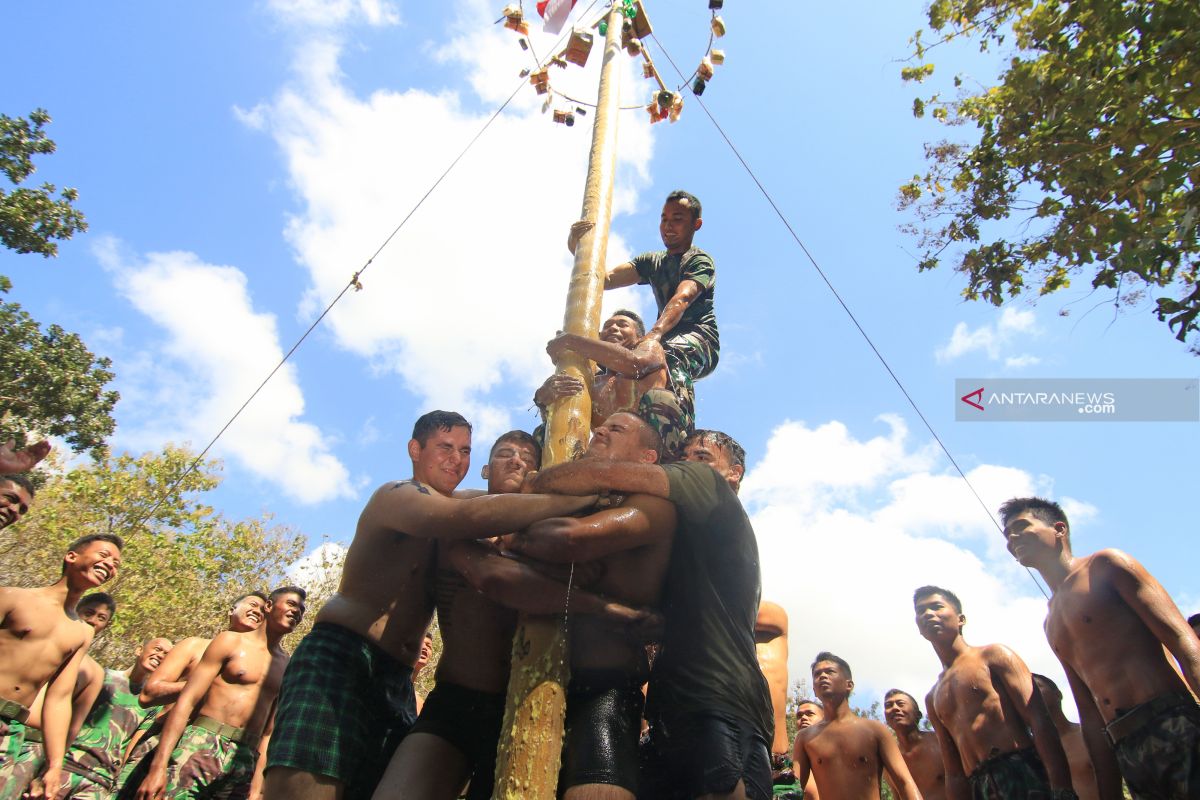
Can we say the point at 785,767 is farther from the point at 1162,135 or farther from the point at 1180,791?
the point at 1162,135

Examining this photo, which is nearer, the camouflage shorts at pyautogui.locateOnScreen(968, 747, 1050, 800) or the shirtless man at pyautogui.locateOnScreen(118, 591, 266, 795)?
the camouflage shorts at pyautogui.locateOnScreen(968, 747, 1050, 800)

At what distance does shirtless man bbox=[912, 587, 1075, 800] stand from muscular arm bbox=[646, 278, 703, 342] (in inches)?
124

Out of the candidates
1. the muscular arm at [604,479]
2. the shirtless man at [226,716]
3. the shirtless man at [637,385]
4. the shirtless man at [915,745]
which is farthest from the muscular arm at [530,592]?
the shirtless man at [915,745]

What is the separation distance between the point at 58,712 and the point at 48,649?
1.57 feet

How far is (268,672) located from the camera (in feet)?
20.2

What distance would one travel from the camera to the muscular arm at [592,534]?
8.70ft

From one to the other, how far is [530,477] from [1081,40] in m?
6.06

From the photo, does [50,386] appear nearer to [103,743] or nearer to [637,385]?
[103,743]

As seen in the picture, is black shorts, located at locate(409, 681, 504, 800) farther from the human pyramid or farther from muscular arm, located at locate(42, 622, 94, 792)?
muscular arm, located at locate(42, 622, 94, 792)

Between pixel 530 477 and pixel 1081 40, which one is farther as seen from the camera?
pixel 1081 40

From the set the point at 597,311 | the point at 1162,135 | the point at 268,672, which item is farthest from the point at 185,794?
the point at 1162,135

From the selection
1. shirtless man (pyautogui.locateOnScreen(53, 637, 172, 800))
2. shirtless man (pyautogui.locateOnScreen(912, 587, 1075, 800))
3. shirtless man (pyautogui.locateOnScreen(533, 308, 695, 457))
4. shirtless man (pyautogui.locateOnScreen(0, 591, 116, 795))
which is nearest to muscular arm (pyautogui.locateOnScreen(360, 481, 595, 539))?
shirtless man (pyautogui.locateOnScreen(533, 308, 695, 457))

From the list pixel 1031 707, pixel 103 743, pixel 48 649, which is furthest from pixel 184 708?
pixel 1031 707

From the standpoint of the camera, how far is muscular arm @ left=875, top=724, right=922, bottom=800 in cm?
577
